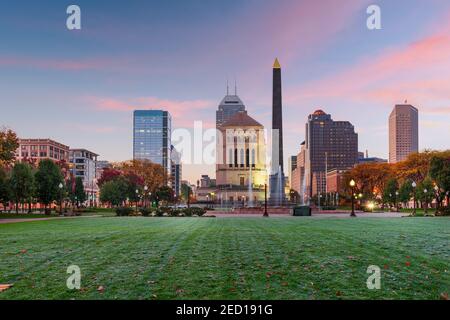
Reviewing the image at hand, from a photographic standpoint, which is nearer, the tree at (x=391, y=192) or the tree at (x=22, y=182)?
the tree at (x=22, y=182)

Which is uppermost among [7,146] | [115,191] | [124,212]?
[7,146]

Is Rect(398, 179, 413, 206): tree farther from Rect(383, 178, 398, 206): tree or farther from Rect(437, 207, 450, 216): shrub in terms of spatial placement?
Rect(437, 207, 450, 216): shrub

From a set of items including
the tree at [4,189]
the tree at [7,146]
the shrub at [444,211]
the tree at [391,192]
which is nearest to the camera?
the tree at [7,146]

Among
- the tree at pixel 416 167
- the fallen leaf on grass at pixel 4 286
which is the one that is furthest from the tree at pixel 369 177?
the fallen leaf on grass at pixel 4 286

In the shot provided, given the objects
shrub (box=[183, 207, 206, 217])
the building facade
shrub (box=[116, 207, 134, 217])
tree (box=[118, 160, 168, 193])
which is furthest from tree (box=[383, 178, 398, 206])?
the building facade

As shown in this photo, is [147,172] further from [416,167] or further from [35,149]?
[35,149]

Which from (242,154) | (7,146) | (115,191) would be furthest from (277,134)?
(242,154)

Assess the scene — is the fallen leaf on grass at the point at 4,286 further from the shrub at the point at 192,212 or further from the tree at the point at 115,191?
the tree at the point at 115,191

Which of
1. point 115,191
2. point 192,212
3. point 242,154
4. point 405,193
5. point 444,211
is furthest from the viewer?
point 242,154

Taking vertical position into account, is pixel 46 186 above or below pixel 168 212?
above

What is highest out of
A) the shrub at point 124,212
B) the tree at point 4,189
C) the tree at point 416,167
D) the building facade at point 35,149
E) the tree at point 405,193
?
the building facade at point 35,149
